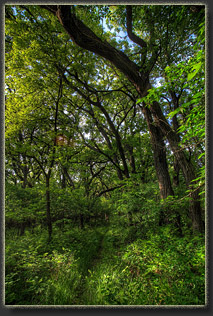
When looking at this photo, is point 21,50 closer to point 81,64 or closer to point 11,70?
point 11,70

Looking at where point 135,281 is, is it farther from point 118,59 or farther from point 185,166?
point 118,59

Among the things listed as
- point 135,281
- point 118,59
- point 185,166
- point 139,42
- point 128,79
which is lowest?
point 135,281

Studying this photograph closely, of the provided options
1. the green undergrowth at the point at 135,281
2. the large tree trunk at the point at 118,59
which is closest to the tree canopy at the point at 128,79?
the large tree trunk at the point at 118,59

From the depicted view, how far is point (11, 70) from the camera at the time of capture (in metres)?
3.74

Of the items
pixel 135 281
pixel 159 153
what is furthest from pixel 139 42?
pixel 135 281

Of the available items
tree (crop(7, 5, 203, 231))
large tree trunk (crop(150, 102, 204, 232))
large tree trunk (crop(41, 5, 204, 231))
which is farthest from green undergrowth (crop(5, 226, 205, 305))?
tree (crop(7, 5, 203, 231))

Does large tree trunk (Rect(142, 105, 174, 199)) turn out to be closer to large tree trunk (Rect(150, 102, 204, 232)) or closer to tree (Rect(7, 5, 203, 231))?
tree (Rect(7, 5, 203, 231))

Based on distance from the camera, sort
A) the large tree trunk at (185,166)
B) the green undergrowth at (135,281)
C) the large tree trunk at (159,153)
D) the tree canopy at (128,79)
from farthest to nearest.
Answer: the large tree trunk at (159,153), the large tree trunk at (185,166), the tree canopy at (128,79), the green undergrowth at (135,281)

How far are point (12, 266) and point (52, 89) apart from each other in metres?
5.93

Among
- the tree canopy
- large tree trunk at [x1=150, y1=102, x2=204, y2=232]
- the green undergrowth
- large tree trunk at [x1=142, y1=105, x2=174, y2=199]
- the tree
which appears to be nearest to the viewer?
the green undergrowth

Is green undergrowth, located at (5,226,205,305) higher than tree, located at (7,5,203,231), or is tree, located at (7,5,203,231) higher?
tree, located at (7,5,203,231)

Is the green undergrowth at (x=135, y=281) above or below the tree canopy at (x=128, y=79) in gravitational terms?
below

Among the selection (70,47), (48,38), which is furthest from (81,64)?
(48,38)

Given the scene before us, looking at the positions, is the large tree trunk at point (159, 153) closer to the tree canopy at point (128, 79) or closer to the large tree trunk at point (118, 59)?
the tree canopy at point (128, 79)
